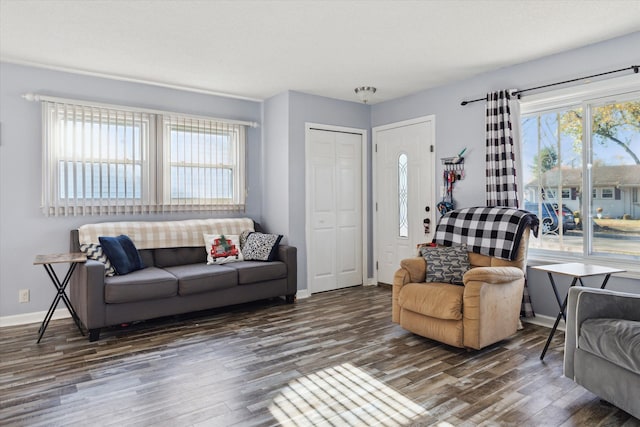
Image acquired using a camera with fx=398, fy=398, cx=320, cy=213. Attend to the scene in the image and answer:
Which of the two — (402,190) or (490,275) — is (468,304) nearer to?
(490,275)

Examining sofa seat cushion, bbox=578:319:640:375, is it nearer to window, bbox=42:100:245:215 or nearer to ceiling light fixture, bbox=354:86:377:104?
ceiling light fixture, bbox=354:86:377:104

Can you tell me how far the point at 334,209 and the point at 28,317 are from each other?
3.51 m

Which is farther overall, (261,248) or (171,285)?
(261,248)

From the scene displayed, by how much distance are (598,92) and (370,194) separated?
9.27 ft

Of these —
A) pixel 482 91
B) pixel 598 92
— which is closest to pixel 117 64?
pixel 482 91

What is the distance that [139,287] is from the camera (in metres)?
3.55

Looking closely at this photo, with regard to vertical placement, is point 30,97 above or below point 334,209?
above

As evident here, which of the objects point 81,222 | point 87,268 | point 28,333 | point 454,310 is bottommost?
point 28,333

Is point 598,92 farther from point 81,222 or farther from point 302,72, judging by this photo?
point 81,222

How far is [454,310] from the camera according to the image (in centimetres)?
300

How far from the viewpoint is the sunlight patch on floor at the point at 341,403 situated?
7.11ft

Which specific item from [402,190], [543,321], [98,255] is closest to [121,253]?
[98,255]

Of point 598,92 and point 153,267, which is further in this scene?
point 153,267

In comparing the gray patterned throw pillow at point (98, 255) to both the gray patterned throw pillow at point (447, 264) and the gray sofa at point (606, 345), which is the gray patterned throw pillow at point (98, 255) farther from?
the gray sofa at point (606, 345)
